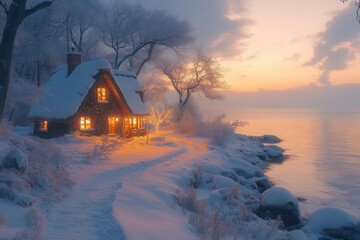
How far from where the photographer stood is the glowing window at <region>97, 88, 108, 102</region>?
30055 mm

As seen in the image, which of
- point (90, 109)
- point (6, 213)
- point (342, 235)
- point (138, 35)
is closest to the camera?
point (6, 213)

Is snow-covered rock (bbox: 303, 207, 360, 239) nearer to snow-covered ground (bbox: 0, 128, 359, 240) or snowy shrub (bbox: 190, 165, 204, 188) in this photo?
snow-covered ground (bbox: 0, 128, 359, 240)

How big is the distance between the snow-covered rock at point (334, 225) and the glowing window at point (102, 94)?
2043 cm

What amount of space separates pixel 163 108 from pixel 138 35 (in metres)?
9.98

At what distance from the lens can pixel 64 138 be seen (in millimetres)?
27094

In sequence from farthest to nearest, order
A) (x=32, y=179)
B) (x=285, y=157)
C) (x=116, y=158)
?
1. (x=285, y=157)
2. (x=116, y=158)
3. (x=32, y=179)

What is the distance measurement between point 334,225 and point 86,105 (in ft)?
69.7

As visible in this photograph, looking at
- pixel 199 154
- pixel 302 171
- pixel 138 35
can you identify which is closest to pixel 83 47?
pixel 138 35

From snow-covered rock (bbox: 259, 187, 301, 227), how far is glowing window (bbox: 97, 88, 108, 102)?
1819 cm

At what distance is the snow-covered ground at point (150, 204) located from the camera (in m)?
9.20

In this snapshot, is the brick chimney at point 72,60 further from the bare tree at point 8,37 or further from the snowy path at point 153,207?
the bare tree at point 8,37

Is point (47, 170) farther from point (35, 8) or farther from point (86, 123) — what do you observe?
point (86, 123)

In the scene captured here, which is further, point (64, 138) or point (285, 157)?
point (285, 157)

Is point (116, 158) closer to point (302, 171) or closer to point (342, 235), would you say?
point (342, 235)
